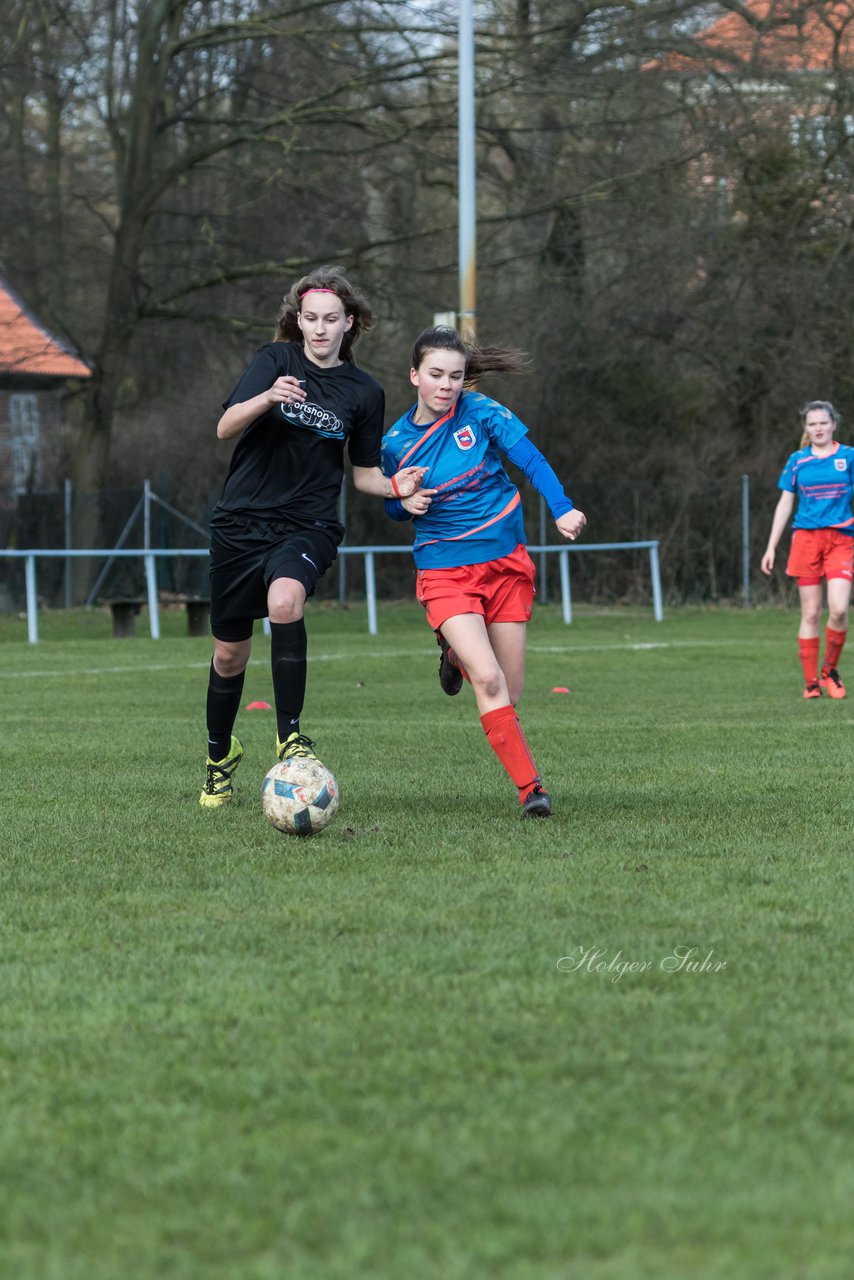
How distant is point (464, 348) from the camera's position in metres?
6.48

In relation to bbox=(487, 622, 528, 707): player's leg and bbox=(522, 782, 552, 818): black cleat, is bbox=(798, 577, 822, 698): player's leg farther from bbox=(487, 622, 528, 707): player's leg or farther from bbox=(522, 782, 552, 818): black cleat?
bbox=(522, 782, 552, 818): black cleat

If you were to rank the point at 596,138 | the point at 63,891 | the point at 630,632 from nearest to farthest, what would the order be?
the point at 63,891
the point at 630,632
the point at 596,138

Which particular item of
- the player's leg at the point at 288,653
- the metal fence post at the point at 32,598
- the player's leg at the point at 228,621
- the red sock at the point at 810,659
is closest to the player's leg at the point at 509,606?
the player's leg at the point at 288,653

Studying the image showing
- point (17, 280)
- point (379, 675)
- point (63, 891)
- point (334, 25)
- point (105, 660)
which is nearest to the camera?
point (63, 891)

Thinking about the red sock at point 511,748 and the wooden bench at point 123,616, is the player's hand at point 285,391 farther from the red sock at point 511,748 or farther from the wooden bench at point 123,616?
the wooden bench at point 123,616

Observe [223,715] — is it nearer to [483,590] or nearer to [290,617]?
[290,617]

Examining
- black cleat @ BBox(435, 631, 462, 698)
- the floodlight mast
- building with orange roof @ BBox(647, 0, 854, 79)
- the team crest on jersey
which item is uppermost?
building with orange roof @ BBox(647, 0, 854, 79)

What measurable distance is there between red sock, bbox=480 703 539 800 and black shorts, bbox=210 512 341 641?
0.84m

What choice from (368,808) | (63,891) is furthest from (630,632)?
(63,891)

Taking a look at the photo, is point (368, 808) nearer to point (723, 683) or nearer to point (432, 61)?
point (723, 683)

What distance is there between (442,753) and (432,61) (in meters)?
16.2

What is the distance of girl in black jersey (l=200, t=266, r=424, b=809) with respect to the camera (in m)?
6.31

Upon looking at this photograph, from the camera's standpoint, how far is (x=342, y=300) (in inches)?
256

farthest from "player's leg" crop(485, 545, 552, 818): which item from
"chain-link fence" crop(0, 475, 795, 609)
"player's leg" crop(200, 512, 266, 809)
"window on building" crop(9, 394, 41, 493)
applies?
"window on building" crop(9, 394, 41, 493)
